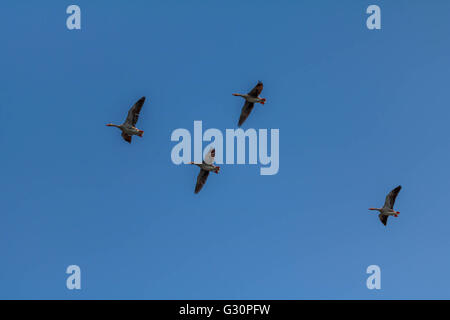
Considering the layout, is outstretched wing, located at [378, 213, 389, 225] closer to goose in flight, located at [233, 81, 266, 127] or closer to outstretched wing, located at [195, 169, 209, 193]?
goose in flight, located at [233, 81, 266, 127]

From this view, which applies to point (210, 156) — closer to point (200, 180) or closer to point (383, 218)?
point (200, 180)

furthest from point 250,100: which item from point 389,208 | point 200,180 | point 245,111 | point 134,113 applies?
point 389,208

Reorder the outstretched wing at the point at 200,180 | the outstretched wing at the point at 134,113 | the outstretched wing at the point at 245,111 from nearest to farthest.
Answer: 1. the outstretched wing at the point at 134,113
2. the outstretched wing at the point at 245,111
3. the outstretched wing at the point at 200,180

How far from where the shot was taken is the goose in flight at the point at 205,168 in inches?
2464

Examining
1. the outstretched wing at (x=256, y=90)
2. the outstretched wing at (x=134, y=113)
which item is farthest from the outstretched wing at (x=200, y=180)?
the outstretched wing at (x=256, y=90)

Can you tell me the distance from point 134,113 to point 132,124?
114 centimetres

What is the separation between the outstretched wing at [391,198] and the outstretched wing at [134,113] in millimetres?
23389

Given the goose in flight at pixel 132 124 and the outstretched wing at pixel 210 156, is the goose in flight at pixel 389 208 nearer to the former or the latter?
the outstretched wing at pixel 210 156

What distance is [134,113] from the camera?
60594 millimetres

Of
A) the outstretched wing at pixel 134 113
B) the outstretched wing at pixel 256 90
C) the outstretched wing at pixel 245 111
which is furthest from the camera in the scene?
the outstretched wing at pixel 245 111

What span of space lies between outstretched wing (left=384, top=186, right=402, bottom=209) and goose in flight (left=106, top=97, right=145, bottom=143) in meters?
22.7

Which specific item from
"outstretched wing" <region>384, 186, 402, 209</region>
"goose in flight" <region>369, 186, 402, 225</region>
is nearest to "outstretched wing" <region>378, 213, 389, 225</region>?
"goose in flight" <region>369, 186, 402, 225</region>

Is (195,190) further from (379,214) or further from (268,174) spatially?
(379,214)
